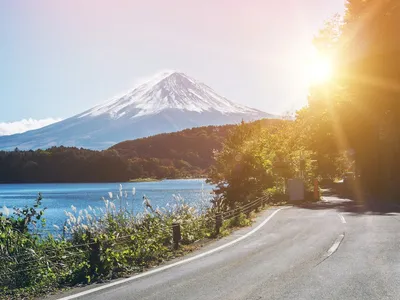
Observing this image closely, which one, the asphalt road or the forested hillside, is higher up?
the forested hillside

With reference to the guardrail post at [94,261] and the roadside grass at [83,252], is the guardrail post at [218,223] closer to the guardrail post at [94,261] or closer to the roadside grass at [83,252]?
the roadside grass at [83,252]

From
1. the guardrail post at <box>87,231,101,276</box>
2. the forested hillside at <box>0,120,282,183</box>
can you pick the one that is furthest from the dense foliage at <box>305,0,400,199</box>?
the forested hillside at <box>0,120,282,183</box>

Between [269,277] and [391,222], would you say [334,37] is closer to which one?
[391,222]

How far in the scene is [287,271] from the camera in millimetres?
9141

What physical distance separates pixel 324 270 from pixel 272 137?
3688 centimetres

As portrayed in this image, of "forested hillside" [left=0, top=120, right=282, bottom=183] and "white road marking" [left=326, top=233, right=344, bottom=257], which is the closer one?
"white road marking" [left=326, top=233, right=344, bottom=257]

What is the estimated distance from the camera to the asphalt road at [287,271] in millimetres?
7469

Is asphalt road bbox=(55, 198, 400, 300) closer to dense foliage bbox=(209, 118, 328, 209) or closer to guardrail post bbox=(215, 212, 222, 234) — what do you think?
guardrail post bbox=(215, 212, 222, 234)

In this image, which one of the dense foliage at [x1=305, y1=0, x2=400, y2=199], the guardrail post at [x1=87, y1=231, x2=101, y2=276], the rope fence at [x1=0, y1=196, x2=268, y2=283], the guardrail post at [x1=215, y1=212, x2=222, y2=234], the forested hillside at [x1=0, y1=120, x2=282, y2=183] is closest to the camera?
the rope fence at [x1=0, y1=196, x2=268, y2=283]

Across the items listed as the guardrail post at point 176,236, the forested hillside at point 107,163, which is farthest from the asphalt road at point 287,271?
the forested hillside at point 107,163

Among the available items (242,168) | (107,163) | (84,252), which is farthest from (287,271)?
(107,163)

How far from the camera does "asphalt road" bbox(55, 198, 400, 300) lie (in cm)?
747

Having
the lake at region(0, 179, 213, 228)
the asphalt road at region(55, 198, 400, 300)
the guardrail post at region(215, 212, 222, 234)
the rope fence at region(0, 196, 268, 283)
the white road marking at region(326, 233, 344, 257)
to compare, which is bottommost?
the lake at region(0, 179, 213, 228)

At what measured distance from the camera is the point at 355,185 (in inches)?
1832
